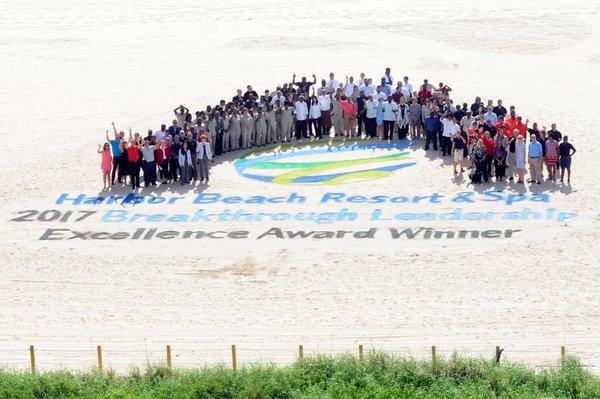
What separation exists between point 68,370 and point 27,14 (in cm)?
4153

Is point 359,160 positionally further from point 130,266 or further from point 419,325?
point 419,325

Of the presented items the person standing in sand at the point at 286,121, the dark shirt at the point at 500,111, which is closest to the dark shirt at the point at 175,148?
the person standing in sand at the point at 286,121

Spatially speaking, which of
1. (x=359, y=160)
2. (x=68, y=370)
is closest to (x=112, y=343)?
(x=68, y=370)

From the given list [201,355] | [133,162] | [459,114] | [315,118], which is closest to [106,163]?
[133,162]

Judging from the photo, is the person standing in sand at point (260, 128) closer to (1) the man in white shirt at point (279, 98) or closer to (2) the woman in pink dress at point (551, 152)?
(1) the man in white shirt at point (279, 98)

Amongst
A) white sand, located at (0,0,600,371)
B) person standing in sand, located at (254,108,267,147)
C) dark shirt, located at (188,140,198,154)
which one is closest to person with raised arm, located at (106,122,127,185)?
white sand, located at (0,0,600,371)

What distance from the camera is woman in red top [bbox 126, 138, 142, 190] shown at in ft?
116

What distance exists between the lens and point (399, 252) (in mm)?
30266

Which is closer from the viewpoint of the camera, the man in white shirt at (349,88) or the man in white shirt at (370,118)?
the man in white shirt at (370,118)

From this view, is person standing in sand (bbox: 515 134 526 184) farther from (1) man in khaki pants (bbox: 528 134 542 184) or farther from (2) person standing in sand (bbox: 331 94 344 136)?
(2) person standing in sand (bbox: 331 94 344 136)

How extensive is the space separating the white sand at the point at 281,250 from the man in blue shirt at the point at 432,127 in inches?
30.0

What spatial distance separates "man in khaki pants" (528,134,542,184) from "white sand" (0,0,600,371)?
1.45 feet

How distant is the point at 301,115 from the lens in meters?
40.0

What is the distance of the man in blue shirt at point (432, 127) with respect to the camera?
37.8 m
